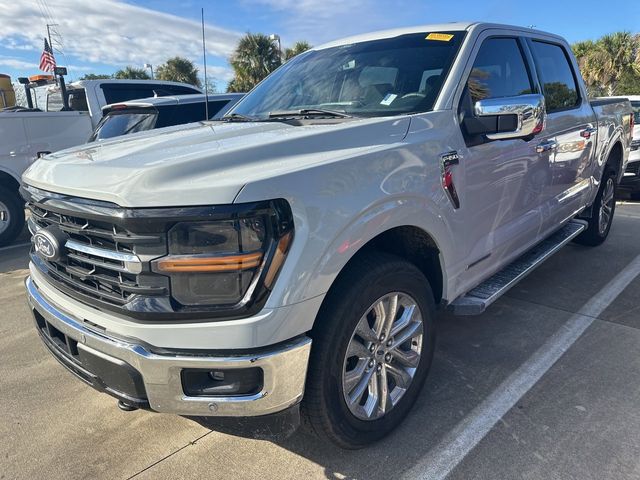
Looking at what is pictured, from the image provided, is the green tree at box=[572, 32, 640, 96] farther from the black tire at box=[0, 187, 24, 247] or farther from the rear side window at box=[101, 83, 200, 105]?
the black tire at box=[0, 187, 24, 247]

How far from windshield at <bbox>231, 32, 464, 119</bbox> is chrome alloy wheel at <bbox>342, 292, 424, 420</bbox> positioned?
3.47ft

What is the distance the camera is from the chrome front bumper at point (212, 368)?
1.81m

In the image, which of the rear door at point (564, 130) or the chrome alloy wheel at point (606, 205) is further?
the chrome alloy wheel at point (606, 205)

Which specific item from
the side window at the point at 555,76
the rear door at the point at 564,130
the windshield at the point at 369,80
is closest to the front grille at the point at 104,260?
the windshield at the point at 369,80

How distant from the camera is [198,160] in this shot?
1.89m

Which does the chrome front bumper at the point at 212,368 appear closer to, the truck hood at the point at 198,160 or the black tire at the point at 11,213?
the truck hood at the point at 198,160

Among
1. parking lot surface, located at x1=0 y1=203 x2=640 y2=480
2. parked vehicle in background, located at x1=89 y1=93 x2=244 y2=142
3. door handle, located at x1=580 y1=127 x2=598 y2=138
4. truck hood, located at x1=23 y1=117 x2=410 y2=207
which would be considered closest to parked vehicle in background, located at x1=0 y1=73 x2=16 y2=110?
parked vehicle in background, located at x1=89 y1=93 x2=244 y2=142

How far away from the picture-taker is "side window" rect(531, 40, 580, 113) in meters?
3.86

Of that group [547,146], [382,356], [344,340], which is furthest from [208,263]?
[547,146]

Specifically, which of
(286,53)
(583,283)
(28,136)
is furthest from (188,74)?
(583,283)

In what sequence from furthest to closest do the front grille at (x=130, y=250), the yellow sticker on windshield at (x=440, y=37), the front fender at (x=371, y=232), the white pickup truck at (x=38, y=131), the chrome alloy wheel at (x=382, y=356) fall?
the white pickup truck at (x=38, y=131), the yellow sticker on windshield at (x=440, y=37), the chrome alloy wheel at (x=382, y=356), the front fender at (x=371, y=232), the front grille at (x=130, y=250)

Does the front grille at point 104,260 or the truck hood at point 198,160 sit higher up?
the truck hood at point 198,160

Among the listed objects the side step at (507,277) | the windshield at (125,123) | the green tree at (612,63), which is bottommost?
the side step at (507,277)

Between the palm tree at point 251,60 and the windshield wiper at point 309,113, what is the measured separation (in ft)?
74.5
